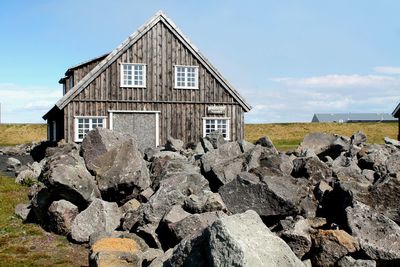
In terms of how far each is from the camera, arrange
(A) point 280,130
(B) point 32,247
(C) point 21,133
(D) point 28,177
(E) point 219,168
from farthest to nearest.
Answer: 1. (A) point 280,130
2. (C) point 21,133
3. (D) point 28,177
4. (E) point 219,168
5. (B) point 32,247

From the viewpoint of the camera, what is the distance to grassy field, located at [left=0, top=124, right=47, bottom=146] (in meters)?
69.2

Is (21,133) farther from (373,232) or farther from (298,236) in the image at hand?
(373,232)

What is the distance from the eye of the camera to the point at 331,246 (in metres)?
9.69

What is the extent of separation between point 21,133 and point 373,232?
7123 cm

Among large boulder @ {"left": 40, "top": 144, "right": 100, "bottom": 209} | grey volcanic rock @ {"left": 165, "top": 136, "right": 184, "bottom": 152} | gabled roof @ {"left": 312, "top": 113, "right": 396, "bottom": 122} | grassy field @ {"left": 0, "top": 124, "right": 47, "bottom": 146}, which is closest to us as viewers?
large boulder @ {"left": 40, "top": 144, "right": 100, "bottom": 209}

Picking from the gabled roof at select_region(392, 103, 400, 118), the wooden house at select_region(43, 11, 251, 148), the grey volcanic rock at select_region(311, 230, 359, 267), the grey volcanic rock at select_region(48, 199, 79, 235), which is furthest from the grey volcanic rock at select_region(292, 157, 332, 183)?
the gabled roof at select_region(392, 103, 400, 118)

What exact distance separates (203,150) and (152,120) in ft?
17.1

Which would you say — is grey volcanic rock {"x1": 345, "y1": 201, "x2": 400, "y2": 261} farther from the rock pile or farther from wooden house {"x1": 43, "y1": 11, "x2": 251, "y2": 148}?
wooden house {"x1": 43, "y1": 11, "x2": 251, "y2": 148}

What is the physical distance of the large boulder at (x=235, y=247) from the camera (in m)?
6.98

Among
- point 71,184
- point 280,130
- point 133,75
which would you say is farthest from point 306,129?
point 71,184

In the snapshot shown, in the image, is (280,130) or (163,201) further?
(280,130)

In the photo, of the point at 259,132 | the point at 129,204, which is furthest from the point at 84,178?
the point at 259,132

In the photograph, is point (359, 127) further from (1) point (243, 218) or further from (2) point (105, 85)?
(1) point (243, 218)

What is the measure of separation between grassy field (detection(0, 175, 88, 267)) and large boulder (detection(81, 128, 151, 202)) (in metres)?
2.13
